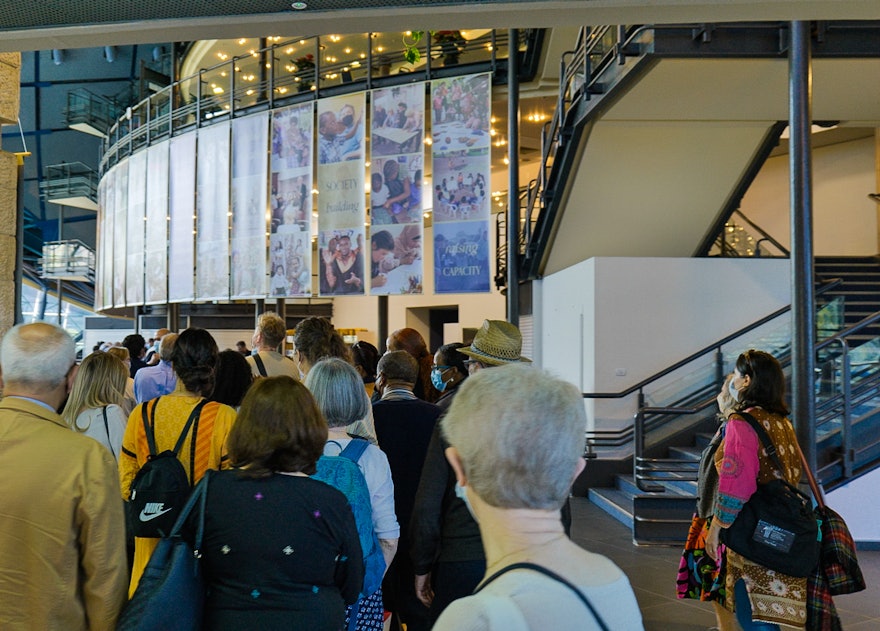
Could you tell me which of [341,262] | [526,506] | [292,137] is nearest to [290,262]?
[341,262]

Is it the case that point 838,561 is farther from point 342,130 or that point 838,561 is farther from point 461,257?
point 342,130

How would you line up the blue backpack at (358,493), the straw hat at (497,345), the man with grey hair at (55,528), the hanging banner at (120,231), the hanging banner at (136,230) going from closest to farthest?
1. the man with grey hair at (55,528)
2. the blue backpack at (358,493)
3. the straw hat at (497,345)
4. the hanging banner at (136,230)
5. the hanging banner at (120,231)

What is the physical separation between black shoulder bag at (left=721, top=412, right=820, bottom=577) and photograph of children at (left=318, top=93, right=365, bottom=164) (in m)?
9.81

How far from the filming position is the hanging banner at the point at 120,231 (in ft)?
61.9

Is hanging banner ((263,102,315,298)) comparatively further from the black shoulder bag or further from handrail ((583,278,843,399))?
the black shoulder bag

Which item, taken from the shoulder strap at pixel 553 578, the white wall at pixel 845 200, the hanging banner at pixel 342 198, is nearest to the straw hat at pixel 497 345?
A: the shoulder strap at pixel 553 578

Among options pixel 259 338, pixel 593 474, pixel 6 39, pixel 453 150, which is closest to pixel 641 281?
pixel 593 474

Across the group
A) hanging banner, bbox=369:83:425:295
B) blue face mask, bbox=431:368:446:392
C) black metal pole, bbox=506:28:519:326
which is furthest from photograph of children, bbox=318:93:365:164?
blue face mask, bbox=431:368:446:392

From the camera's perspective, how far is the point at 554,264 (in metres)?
11.6

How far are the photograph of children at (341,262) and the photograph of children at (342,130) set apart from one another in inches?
48.6

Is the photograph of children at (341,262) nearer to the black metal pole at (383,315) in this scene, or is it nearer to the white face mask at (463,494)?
the black metal pole at (383,315)

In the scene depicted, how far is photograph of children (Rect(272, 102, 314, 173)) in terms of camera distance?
13.1 meters

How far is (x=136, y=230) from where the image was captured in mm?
18031

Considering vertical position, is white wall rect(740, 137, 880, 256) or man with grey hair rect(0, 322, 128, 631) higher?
white wall rect(740, 137, 880, 256)
